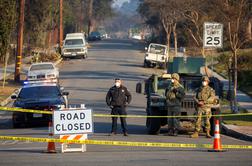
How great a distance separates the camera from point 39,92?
2712 centimetres

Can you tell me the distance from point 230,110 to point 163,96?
865cm

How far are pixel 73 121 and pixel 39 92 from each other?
1022 cm

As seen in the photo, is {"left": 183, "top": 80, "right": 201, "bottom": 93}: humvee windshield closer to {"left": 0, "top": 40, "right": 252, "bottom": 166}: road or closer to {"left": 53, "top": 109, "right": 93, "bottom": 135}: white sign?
{"left": 0, "top": 40, "right": 252, "bottom": 166}: road

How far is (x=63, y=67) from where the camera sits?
189 ft

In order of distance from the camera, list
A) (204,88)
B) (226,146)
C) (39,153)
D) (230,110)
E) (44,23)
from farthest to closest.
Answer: (44,23) < (230,110) < (204,88) < (226,146) < (39,153)

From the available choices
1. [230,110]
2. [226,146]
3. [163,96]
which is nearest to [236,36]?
[230,110]

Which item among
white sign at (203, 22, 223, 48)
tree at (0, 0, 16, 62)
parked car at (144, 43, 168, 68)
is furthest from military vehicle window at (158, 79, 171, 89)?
parked car at (144, 43, 168, 68)

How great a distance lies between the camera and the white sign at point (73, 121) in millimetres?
17047

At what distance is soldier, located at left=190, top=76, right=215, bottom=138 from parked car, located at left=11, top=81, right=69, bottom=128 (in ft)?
18.4

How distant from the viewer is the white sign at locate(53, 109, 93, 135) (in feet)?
55.9

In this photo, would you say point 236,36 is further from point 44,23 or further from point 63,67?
point 44,23

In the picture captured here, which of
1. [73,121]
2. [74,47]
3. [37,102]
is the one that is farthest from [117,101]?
[74,47]

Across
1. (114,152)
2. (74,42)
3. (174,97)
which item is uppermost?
(74,42)

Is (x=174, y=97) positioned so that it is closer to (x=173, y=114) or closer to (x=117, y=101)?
(x=173, y=114)
